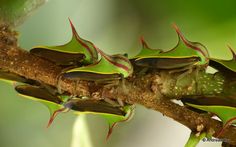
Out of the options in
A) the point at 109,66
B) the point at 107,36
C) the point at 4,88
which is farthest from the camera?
the point at 107,36

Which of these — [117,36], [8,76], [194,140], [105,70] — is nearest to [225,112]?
[194,140]

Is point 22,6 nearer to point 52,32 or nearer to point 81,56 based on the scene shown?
point 81,56

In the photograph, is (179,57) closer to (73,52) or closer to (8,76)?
(73,52)

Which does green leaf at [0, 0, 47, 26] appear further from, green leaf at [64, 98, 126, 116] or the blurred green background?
the blurred green background

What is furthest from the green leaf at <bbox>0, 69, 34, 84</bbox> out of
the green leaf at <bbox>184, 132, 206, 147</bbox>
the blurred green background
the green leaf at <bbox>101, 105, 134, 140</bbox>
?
the blurred green background

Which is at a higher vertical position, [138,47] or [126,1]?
[126,1]

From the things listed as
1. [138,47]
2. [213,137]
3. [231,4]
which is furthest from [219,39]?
[213,137]

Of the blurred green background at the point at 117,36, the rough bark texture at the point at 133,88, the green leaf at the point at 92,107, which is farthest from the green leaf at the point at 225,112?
the blurred green background at the point at 117,36
